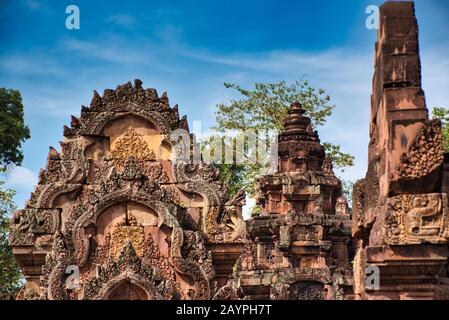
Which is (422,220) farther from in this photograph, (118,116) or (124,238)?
(118,116)

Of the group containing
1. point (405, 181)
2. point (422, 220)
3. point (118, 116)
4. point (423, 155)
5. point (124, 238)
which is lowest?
point (422, 220)

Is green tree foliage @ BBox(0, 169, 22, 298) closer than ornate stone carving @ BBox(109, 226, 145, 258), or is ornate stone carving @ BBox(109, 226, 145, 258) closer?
ornate stone carving @ BBox(109, 226, 145, 258)

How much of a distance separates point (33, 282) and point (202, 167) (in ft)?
9.69

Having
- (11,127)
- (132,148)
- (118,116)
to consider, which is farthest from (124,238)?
(11,127)

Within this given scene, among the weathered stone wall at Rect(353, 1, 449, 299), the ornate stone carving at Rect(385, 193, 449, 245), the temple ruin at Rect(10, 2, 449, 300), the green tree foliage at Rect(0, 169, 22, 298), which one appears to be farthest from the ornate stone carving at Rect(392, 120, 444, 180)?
the green tree foliage at Rect(0, 169, 22, 298)

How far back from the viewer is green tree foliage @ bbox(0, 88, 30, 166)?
26688 mm

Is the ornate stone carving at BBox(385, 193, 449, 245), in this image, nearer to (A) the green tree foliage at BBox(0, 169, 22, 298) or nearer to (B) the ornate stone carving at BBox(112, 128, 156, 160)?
(B) the ornate stone carving at BBox(112, 128, 156, 160)

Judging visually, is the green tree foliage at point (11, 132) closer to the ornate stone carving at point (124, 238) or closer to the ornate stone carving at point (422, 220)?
the ornate stone carving at point (124, 238)

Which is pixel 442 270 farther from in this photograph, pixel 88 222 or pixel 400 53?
pixel 88 222

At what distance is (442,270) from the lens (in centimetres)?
638

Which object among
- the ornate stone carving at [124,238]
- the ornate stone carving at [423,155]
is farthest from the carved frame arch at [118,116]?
the ornate stone carving at [423,155]

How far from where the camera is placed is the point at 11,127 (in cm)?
2678
